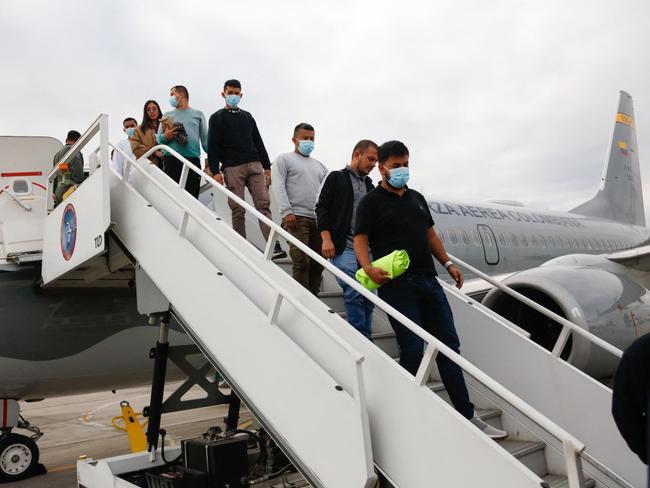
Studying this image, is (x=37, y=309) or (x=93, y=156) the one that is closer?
(x=93, y=156)

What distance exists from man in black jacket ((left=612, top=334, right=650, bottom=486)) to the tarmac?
5.78m

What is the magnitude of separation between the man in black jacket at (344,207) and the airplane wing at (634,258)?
3454 mm

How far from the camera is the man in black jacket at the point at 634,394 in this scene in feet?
4.86

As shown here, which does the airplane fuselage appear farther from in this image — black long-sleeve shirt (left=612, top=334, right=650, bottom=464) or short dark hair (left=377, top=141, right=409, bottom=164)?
black long-sleeve shirt (left=612, top=334, right=650, bottom=464)

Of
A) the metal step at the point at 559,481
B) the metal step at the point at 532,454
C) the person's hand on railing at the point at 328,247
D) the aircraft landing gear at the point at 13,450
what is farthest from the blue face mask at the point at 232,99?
the aircraft landing gear at the point at 13,450

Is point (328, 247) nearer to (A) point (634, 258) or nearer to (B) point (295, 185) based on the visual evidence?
(B) point (295, 185)

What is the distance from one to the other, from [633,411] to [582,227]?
1341 cm

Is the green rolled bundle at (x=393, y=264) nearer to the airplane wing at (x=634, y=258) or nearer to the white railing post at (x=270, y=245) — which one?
the white railing post at (x=270, y=245)

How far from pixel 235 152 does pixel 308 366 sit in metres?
2.25

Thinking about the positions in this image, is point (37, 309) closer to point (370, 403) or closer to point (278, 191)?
point (278, 191)

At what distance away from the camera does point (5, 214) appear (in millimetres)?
5328

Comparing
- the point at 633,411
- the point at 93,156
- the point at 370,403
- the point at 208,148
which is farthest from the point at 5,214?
the point at 633,411

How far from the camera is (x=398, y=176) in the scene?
3.08m

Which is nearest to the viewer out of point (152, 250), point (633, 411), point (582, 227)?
point (633, 411)
